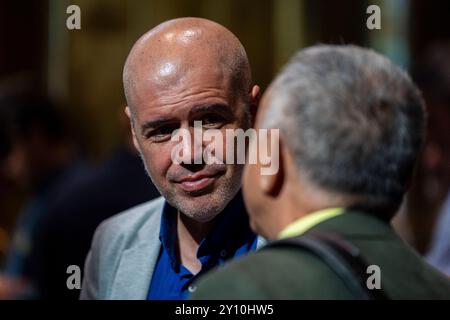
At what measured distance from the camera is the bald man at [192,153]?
214 centimetres

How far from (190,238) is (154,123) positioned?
300 mm

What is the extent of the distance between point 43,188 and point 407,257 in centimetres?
368

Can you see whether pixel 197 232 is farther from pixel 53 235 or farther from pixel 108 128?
pixel 108 128

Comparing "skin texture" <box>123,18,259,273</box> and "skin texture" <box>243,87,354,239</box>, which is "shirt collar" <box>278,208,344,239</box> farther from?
"skin texture" <box>123,18,259,273</box>

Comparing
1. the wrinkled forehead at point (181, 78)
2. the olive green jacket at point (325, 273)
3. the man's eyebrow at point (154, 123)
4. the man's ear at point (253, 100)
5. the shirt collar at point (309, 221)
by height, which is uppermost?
the wrinkled forehead at point (181, 78)

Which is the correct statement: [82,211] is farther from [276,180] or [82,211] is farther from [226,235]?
[276,180]

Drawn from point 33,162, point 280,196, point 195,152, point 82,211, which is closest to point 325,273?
point 280,196

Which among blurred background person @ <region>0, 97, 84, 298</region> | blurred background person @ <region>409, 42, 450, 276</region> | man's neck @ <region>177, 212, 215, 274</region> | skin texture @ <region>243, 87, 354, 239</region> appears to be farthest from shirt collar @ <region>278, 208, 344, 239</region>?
blurred background person @ <region>0, 97, 84, 298</region>

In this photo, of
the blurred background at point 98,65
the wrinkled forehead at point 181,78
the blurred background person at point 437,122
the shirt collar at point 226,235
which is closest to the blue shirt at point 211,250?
the shirt collar at point 226,235

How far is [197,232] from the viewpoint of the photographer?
229 centimetres

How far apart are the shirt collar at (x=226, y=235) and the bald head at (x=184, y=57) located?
0.88 feet

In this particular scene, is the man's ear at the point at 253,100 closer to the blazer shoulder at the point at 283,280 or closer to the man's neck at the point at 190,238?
the man's neck at the point at 190,238

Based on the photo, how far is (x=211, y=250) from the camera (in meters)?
2.26
